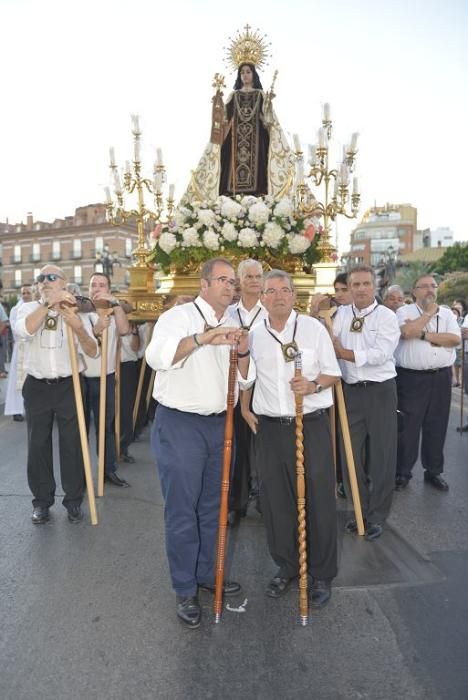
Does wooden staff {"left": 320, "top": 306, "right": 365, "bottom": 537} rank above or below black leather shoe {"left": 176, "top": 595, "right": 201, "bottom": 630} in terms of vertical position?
above

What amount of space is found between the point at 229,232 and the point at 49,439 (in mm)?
2931

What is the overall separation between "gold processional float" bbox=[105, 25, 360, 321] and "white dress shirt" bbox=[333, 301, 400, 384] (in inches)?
71.9

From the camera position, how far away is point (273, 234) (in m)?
6.35

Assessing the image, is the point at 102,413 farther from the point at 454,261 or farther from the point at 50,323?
the point at 454,261

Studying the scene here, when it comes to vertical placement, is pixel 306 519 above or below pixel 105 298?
below

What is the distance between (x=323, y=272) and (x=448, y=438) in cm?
295

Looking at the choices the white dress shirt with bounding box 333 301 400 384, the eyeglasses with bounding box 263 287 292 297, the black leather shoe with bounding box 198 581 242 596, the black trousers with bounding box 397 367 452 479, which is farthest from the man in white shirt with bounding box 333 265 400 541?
the black leather shoe with bounding box 198 581 242 596

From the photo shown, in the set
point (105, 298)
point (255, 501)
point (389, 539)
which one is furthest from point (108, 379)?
point (389, 539)

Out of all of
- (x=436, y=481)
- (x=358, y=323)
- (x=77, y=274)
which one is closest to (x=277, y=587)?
(x=358, y=323)

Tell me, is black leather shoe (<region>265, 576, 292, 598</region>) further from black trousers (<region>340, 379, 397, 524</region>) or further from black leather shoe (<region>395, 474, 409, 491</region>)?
black leather shoe (<region>395, 474, 409, 491</region>)

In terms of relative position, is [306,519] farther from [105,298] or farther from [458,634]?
[105,298]

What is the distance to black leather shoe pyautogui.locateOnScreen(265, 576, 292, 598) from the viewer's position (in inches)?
146

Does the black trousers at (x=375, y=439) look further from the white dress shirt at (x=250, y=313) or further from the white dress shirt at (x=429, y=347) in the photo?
the white dress shirt at (x=429, y=347)

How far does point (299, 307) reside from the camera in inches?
275
